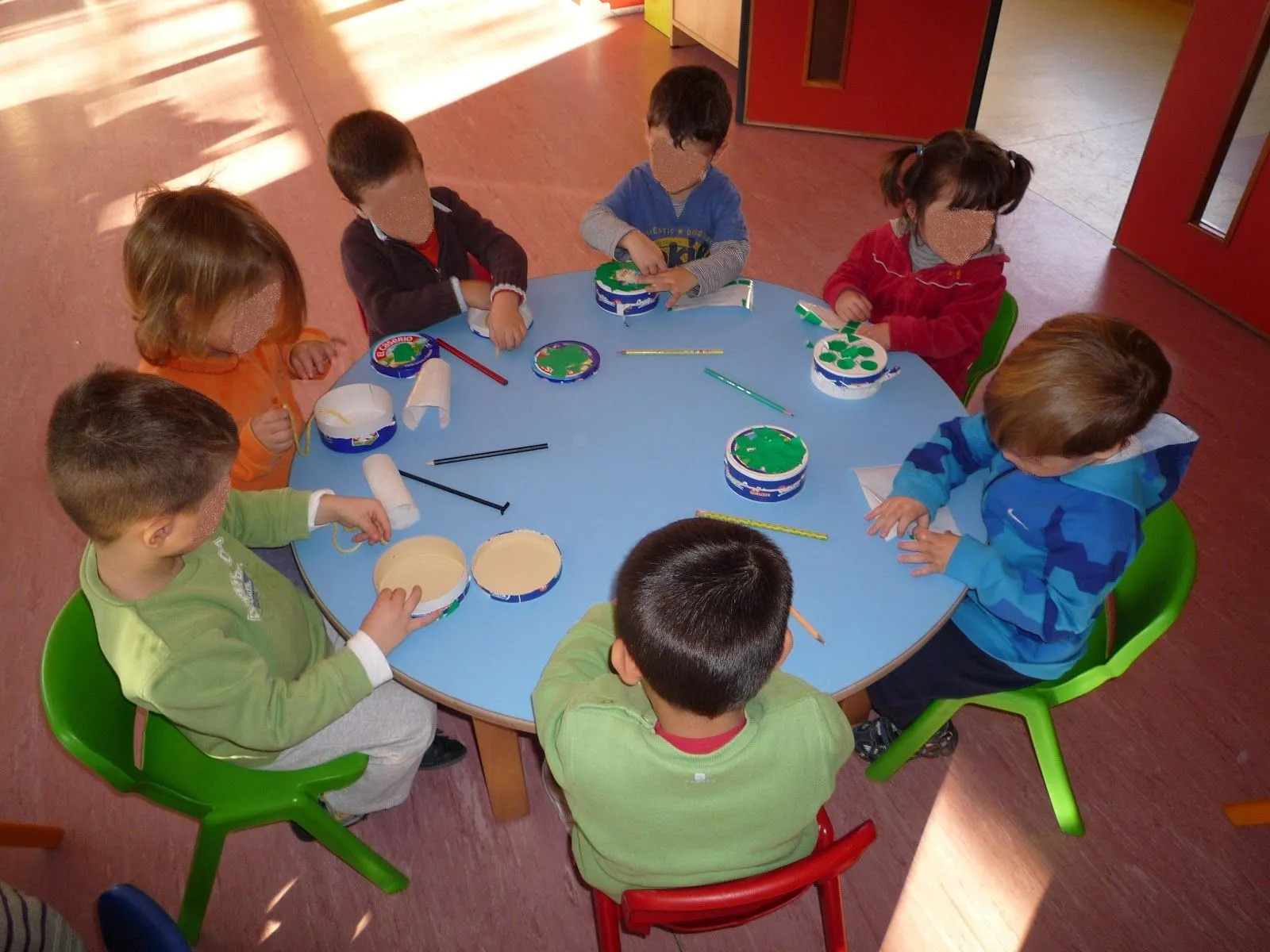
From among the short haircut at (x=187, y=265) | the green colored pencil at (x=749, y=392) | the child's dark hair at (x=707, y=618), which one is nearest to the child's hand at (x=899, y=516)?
the green colored pencil at (x=749, y=392)

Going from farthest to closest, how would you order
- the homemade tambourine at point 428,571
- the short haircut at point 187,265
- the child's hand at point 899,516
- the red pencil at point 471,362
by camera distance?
the red pencil at point 471,362 → the short haircut at point 187,265 → the child's hand at point 899,516 → the homemade tambourine at point 428,571

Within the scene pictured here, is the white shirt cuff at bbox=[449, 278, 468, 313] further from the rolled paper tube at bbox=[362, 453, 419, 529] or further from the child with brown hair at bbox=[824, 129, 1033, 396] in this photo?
the child with brown hair at bbox=[824, 129, 1033, 396]

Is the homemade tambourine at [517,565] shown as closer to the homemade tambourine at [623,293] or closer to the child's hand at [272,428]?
the child's hand at [272,428]

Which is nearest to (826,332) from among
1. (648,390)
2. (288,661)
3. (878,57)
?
(648,390)

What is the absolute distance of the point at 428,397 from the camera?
1.59m

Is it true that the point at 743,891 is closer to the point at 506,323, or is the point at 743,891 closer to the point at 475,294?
the point at 506,323

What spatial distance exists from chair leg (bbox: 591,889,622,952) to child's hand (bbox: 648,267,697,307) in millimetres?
1223

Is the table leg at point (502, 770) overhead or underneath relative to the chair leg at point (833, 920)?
underneath

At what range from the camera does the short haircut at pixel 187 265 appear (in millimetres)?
1474

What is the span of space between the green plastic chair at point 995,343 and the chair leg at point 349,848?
1.60m

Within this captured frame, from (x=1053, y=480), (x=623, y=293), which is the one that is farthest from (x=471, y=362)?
(x=1053, y=480)

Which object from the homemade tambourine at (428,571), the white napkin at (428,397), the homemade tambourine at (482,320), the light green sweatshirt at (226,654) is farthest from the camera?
the homemade tambourine at (482,320)

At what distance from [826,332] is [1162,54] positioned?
518 cm

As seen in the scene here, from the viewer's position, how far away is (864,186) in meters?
3.98
